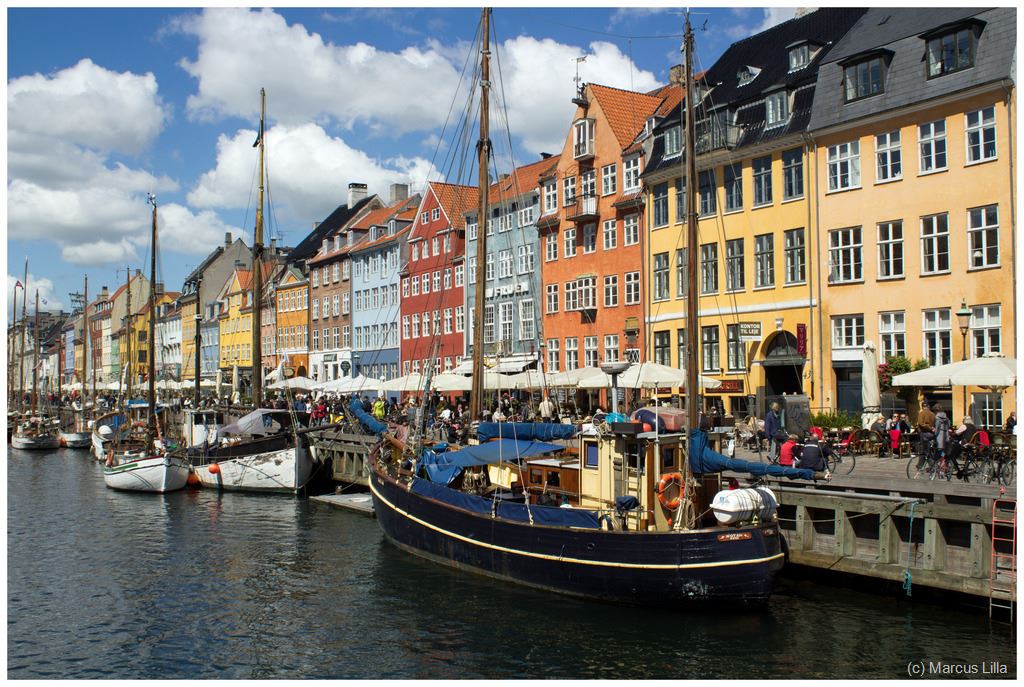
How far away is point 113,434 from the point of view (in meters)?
58.1

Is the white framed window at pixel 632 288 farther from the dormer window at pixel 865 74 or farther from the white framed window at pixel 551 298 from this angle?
the dormer window at pixel 865 74

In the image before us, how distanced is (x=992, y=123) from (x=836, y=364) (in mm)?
10338

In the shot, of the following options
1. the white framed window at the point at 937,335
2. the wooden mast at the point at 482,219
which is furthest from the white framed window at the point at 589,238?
the wooden mast at the point at 482,219

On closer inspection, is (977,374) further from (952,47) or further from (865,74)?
(865,74)

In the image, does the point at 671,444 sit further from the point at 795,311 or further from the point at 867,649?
the point at 795,311

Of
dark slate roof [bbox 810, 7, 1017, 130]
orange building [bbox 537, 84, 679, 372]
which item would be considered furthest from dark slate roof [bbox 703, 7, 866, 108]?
orange building [bbox 537, 84, 679, 372]

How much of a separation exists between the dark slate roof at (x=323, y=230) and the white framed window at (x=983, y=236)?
60.4 meters

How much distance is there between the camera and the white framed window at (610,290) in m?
49.8

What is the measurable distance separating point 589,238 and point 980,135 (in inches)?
873

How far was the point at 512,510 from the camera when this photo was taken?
2105 cm

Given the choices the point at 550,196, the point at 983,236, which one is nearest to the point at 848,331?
the point at 983,236

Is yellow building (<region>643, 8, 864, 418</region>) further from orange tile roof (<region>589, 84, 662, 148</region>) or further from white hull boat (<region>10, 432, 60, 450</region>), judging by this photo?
white hull boat (<region>10, 432, 60, 450</region>)

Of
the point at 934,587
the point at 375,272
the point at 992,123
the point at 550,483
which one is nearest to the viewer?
the point at 934,587

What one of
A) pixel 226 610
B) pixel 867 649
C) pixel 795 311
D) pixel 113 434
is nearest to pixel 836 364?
pixel 795 311
